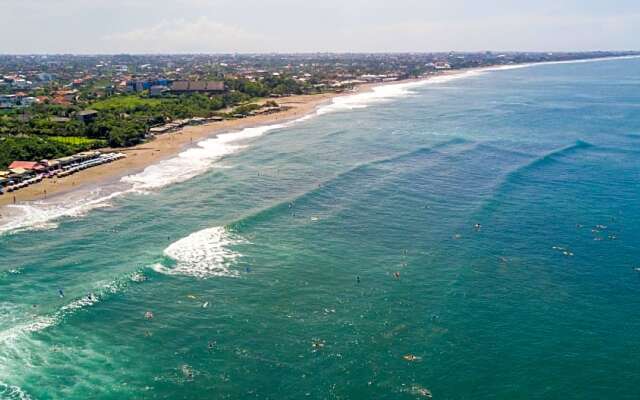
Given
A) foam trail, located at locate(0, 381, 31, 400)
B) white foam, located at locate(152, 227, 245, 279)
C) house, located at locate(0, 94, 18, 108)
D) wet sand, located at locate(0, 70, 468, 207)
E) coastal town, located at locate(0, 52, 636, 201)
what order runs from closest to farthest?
foam trail, located at locate(0, 381, 31, 400)
white foam, located at locate(152, 227, 245, 279)
wet sand, located at locate(0, 70, 468, 207)
coastal town, located at locate(0, 52, 636, 201)
house, located at locate(0, 94, 18, 108)

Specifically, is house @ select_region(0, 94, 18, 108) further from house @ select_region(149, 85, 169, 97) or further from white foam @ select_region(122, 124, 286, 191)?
white foam @ select_region(122, 124, 286, 191)

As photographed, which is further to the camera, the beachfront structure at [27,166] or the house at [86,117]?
the house at [86,117]

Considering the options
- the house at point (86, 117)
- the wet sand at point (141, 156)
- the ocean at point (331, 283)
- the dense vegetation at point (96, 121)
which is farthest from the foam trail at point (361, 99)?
the ocean at point (331, 283)

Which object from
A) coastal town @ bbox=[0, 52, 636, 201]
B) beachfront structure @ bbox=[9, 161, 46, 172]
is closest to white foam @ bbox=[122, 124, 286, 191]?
coastal town @ bbox=[0, 52, 636, 201]

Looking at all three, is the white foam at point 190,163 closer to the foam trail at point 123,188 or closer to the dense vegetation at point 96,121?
the foam trail at point 123,188

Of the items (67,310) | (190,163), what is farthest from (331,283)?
(190,163)

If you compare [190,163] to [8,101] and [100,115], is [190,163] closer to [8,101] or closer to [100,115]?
[100,115]
